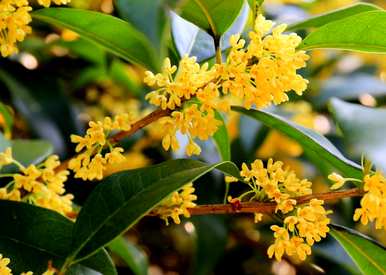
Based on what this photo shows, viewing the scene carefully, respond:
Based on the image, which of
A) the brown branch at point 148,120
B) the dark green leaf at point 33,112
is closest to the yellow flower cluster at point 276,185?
the brown branch at point 148,120

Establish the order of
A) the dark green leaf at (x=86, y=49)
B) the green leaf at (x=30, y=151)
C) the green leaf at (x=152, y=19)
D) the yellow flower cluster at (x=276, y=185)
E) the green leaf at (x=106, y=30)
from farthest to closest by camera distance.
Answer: the dark green leaf at (x=86, y=49)
the green leaf at (x=30, y=151)
the green leaf at (x=106, y=30)
the yellow flower cluster at (x=276, y=185)
the green leaf at (x=152, y=19)

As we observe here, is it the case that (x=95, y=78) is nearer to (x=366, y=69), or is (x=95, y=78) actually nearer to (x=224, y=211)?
(x=366, y=69)

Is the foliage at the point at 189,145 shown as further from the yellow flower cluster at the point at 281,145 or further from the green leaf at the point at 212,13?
the yellow flower cluster at the point at 281,145

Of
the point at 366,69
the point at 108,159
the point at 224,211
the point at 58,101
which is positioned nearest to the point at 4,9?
the point at 108,159

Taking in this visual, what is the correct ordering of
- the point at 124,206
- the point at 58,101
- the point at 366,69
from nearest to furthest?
Result: the point at 124,206 → the point at 58,101 → the point at 366,69

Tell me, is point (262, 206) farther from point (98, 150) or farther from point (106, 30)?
point (106, 30)

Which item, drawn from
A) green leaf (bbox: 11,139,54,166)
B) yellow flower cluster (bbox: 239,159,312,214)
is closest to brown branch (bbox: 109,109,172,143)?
yellow flower cluster (bbox: 239,159,312,214)

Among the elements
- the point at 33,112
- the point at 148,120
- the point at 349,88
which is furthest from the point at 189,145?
the point at 349,88

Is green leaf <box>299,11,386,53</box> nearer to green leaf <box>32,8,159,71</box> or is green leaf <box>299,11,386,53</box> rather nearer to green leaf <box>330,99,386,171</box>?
green leaf <box>330,99,386,171</box>
